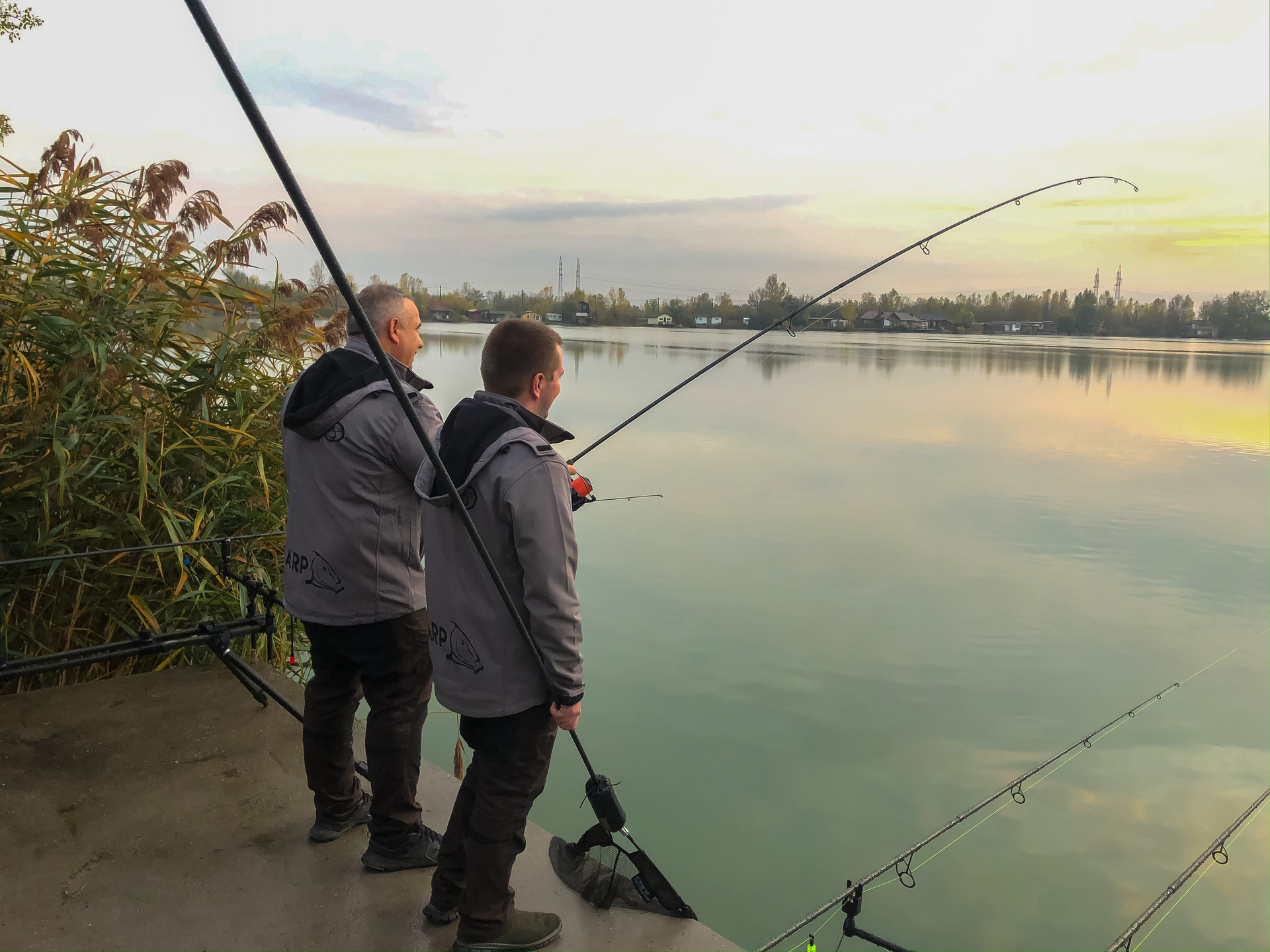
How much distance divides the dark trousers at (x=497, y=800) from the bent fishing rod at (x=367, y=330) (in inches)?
4.4

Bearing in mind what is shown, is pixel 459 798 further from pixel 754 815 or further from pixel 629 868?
pixel 754 815

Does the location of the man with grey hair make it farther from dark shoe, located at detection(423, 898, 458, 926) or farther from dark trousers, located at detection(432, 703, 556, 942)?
dark trousers, located at detection(432, 703, 556, 942)

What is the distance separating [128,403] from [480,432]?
93.6 inches

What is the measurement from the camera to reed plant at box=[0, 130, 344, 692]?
3.11 meters

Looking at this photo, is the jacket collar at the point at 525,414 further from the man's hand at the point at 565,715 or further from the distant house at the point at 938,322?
the distant house at the point at 938,322

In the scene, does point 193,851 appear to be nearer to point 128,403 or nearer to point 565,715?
point 565,715

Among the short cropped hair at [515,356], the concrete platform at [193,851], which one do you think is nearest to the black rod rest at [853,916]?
the concrete platform at [193,851]

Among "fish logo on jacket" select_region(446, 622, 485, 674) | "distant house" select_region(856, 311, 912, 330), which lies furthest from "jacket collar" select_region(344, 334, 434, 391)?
"distant house" select_region(856, 311, 912, 330)

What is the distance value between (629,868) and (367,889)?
0.65 meters

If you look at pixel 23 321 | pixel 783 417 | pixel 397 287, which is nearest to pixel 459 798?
pixel 397 287

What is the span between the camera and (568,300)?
583 cm

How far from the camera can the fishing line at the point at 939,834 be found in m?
1.84

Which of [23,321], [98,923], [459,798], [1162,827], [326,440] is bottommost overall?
[1162,827]

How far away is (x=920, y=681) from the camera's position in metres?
6.01
